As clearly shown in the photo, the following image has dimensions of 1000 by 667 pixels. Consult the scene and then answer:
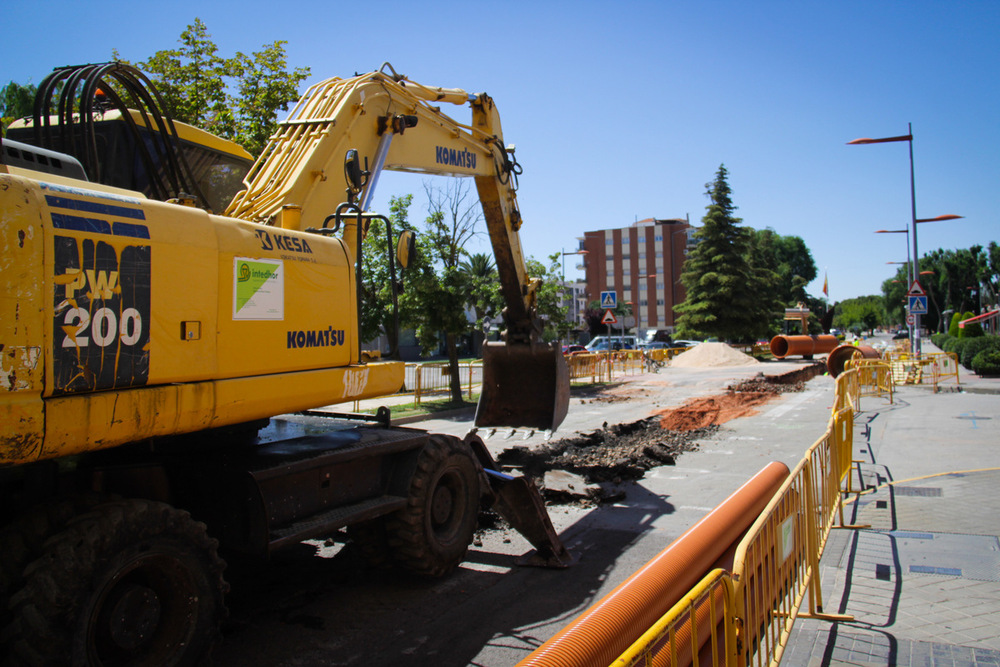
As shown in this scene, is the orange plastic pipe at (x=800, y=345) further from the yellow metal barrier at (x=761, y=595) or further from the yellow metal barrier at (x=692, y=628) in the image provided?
the yellow metal barrier at (x=692, y=628)

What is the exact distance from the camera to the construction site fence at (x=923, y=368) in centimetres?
2172

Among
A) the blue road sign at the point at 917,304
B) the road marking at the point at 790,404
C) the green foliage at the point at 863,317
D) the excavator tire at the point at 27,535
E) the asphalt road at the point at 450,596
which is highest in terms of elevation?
the green foliage at the point at 863,317

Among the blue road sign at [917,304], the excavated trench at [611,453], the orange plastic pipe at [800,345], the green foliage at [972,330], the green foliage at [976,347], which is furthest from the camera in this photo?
the orange plastic pipe at [800,345]

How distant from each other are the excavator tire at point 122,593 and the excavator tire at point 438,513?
1.75 m

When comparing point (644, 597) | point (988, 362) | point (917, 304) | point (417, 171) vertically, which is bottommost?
point (644, 597)

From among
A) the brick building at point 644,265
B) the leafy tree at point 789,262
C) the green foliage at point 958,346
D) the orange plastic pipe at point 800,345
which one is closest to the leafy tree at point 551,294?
the green foliage at point 958,346

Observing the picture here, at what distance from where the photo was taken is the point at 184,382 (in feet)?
13.1

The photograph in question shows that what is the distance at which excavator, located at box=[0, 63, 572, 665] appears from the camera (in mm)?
3311

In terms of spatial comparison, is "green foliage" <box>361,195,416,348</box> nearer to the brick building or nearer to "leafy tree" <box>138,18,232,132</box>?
"leafy tree" <box>138,18,232,132</box>

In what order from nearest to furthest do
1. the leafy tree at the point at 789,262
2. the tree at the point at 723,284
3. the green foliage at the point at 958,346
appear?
the green foliage at the point at 958,346, the tree at the point at 723,284, the leafy tree at the point at 789,262

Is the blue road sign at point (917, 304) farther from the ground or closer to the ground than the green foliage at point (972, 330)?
farther from the ground

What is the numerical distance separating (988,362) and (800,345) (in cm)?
1716

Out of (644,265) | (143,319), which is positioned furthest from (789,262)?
(143,319)

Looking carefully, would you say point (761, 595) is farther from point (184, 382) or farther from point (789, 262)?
point (789, 262)
